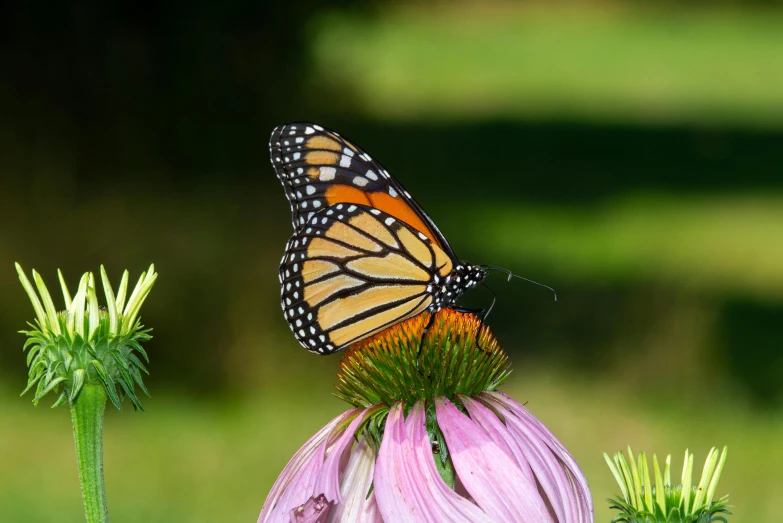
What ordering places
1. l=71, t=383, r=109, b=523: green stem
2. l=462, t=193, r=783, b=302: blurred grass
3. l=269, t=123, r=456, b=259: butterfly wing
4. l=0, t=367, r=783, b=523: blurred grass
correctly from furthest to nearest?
l=462, t=193, r=783, b=302: blurred grass
l=0, t=367, r=783, b=523: blurred grass
l=269, t=123, r=456, b=259: butterfly wing
l=71, t=383, r=109, b=523: green stem

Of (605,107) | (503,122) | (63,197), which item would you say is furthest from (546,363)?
(605,107)

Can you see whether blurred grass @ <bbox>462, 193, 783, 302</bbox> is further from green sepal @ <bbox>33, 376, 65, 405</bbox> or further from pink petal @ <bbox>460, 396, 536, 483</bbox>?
green sepal @ <bbox>33, 376, 65, 405</bbox>

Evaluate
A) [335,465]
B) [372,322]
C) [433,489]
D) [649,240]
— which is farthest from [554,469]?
[649,240]

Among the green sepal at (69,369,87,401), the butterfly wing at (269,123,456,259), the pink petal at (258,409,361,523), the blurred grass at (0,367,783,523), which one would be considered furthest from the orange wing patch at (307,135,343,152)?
the blurred grass at (0,367,783,523)

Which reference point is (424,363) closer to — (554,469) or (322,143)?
(554,469)

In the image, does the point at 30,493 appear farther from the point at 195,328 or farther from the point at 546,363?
the point at 546,363

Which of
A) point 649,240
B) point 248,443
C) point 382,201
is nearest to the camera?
point 382,201
